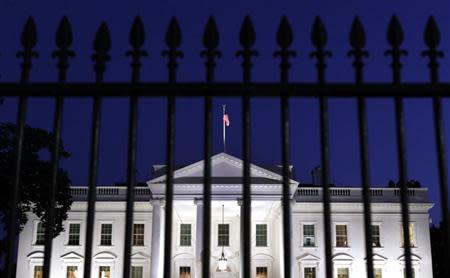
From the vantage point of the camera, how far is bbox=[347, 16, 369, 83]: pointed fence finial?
3.49m

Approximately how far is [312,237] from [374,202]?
4107 millimetres

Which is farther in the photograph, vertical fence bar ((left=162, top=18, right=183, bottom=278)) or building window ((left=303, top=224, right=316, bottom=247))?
building window ((left=303, top=224, right=316, bottom=247))

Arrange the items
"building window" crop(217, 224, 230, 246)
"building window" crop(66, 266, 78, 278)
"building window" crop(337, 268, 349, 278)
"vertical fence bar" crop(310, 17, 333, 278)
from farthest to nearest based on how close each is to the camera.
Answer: "building window" crop(66, 266, 78, 278), "building window" crop(337, 268, 349, 278), "building window" crop(217, 224, 230, 246), "vertical fence bar" crop(310, 17, 333, 278)

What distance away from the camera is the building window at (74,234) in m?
39.2

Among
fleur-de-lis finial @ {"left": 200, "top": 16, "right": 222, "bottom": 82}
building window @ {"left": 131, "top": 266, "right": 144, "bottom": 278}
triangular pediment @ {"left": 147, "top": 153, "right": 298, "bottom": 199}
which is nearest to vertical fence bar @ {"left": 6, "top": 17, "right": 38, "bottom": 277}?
fleur-de-lis finial @ {"left": 200, "top": 16, "right": 222, "bottom": 82}

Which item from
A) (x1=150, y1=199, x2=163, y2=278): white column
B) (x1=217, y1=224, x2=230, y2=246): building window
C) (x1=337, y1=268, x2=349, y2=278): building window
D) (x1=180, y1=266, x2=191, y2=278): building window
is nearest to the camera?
(x1=150, y1=199, x2=163, y2=278): white column

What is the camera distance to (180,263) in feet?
126

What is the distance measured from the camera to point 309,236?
3934cm

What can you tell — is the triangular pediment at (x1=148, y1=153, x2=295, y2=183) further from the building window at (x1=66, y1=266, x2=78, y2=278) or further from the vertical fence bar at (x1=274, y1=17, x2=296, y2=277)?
the vertical fence bar at (x1=274, y1=17, x2=296, y2=277)

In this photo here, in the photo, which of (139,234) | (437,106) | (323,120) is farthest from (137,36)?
(139,234)

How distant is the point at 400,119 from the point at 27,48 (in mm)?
1931

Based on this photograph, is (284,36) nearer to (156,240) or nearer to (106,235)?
(156,240)

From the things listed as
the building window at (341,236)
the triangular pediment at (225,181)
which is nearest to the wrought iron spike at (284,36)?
the triangular pediment at (225,181)

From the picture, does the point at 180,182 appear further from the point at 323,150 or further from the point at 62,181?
the point at 323,150
